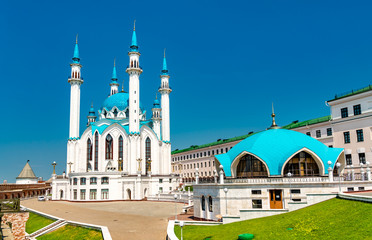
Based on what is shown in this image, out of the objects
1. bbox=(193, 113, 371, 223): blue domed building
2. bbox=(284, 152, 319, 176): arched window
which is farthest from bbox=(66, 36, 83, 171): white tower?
bbox=(284, 152, 319, 176): arched window

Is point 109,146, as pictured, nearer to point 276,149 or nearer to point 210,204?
point 210,204

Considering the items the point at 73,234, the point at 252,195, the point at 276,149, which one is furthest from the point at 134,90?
the point at 252,195

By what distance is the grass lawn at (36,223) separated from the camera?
119ft

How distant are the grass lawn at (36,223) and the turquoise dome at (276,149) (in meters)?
19.9

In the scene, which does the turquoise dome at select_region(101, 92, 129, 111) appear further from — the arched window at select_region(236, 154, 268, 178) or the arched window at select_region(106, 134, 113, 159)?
the arched window at select_region(236, 154, 268, 178)

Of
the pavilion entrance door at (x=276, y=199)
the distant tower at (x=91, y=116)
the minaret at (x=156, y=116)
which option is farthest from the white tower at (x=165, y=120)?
the pavilion entrance door at (x=276, y=199)

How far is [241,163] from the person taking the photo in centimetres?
3372

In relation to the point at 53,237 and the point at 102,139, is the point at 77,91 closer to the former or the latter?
the point at 102,139

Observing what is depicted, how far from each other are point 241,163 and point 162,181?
135 ft

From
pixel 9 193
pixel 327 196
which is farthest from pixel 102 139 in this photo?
pixel 327 196

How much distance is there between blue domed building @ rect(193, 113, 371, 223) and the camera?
27.2 meters

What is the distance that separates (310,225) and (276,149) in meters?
13.4

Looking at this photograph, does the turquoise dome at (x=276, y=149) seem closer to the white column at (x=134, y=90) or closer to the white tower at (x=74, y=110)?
the white column at (x=134, y=90)

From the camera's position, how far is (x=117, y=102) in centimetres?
8625
